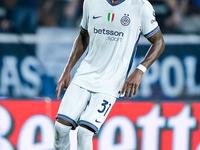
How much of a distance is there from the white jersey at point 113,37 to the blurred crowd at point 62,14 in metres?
2.58

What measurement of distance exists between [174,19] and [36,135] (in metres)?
2.81

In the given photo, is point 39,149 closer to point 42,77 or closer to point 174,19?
point 42,77

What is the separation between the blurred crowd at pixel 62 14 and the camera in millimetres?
6301

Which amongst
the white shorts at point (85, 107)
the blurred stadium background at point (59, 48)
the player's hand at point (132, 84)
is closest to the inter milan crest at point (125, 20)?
the player's hand at point (132, 84)

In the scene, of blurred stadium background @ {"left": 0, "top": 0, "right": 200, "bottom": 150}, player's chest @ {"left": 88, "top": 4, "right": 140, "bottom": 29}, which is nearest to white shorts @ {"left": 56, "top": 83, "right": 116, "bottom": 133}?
player's chest @ {"left": 88, "top": 4, "right": 140, "bottom": 29}

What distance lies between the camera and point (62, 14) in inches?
253

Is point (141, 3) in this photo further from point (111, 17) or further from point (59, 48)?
point (59, 48)

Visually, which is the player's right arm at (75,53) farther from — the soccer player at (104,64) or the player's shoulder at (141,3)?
the player's shoulder at (141,3)

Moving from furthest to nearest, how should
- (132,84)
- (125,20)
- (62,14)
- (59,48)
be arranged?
(62,14), (59,48), (125,20), (132,84)

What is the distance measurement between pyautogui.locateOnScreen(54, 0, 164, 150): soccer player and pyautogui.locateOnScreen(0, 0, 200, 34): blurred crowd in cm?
258

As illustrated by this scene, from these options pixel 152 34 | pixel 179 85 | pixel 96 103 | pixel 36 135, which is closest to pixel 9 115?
pixel 36 135

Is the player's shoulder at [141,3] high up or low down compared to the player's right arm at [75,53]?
up

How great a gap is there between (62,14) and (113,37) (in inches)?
111

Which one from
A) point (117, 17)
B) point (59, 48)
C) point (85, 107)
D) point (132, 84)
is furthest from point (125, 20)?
point (59, 48)
